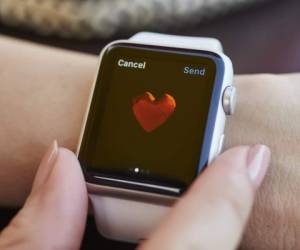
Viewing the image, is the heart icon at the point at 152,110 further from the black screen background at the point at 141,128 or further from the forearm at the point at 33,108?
the forearm at the point at 33,108

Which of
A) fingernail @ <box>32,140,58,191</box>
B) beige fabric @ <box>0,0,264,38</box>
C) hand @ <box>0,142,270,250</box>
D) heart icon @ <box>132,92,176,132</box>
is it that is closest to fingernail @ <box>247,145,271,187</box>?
hand @ <box>0,142,270,250</box>

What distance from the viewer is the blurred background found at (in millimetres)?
945

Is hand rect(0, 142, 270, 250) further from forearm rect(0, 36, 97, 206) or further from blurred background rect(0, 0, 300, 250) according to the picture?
blurred background rect(0, 0, 300, 250)

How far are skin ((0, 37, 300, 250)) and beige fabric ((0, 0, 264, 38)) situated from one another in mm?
52

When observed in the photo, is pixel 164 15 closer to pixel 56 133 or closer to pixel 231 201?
pixel 56 133

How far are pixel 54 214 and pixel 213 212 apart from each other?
0.19 meters

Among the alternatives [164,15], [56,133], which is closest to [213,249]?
[56,133]

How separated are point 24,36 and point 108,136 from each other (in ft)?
1.23

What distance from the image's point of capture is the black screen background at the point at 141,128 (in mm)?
682

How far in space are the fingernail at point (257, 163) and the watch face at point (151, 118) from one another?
0.18ft

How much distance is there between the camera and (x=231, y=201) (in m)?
0.58

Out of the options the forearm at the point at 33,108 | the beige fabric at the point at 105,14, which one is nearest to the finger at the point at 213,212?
the forearm at the point at 33,108

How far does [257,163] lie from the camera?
0.65 metres

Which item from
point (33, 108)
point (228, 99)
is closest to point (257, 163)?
point (228, 99)
